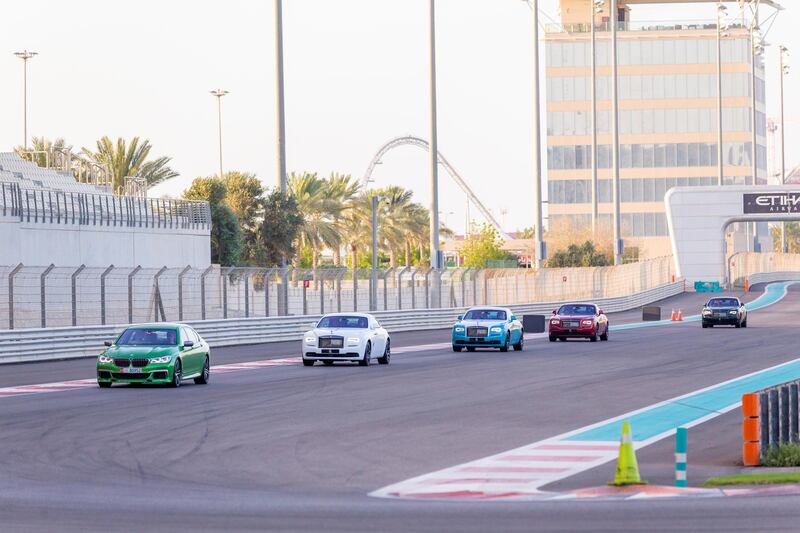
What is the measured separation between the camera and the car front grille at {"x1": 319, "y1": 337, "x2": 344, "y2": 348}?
114 ft

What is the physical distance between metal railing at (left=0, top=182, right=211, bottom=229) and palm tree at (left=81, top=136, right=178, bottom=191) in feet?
58.6

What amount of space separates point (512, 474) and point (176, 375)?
13088mm

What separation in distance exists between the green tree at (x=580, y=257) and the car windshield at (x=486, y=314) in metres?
60.6

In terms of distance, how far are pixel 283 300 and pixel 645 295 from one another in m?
43.3

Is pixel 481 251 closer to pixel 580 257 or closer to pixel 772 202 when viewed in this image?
pixel 580 257

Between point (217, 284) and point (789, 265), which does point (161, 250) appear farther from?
point (789, 265)

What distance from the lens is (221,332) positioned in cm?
4456

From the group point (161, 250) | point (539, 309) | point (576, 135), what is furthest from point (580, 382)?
point (576, 135)

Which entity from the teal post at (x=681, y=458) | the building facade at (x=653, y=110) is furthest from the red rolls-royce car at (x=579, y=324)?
the building facade at (x=653, y=110)

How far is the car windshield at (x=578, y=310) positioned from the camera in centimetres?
4909

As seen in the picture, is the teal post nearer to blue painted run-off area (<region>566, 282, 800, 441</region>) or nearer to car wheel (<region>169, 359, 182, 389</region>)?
blue painted run-off area (<region>566, 282, 800, 441</region>)

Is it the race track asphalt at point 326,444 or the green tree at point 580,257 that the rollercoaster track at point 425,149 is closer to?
the green tree at point 580,257

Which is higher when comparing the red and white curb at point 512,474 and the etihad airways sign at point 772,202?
the etihad airways sign at point 772,202

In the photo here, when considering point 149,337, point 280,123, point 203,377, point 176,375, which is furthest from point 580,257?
point 176,375
